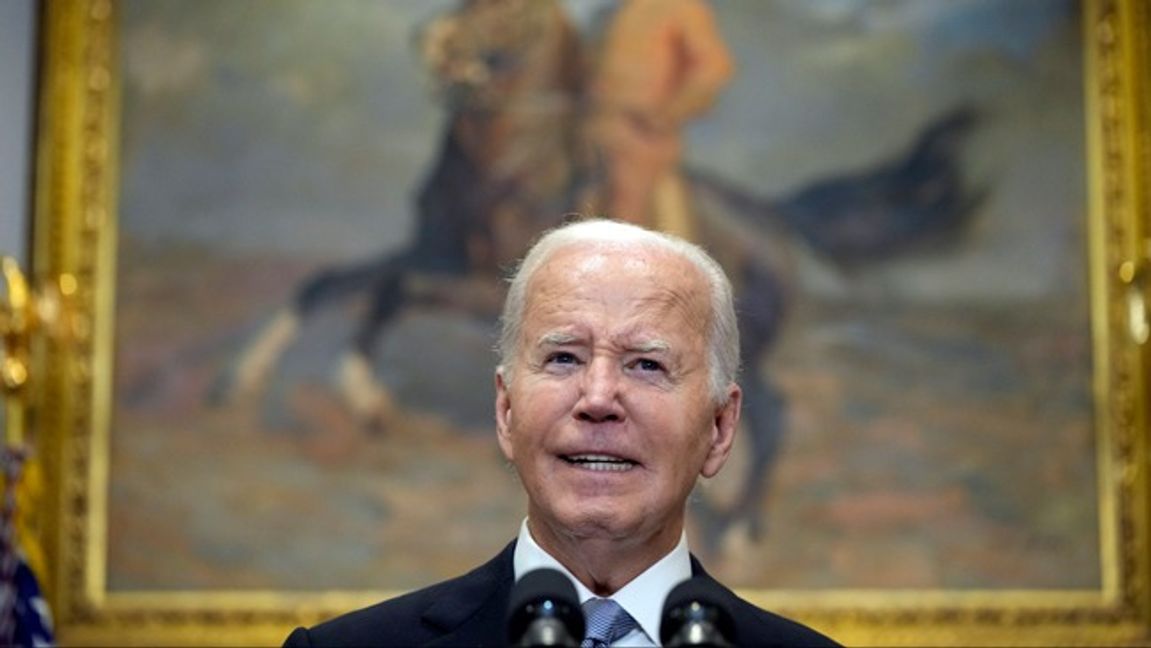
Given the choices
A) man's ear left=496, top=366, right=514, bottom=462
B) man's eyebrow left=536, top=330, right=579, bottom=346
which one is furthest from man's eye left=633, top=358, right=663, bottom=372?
man's ear left=496, top=366, right=514, bottom=462

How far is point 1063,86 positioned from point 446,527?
2943 mm

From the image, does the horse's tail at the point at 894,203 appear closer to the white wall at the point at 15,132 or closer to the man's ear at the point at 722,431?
the white wall at the point at 15,132

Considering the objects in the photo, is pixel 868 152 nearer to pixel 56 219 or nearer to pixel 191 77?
pixel 191 77

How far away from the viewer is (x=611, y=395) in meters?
3.16

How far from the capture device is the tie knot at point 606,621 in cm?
316

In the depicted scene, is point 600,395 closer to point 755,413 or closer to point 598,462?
point 598,462

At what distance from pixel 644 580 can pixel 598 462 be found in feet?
0.71

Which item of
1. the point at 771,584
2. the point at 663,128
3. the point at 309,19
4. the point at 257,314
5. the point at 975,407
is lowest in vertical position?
the point at 771,584

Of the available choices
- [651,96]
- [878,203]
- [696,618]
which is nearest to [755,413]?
[878,203]

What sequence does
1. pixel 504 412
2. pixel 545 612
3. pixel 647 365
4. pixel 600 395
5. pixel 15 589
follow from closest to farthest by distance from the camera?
pixel 545 612
pixel 600 395
pixel 647 365
pixel 504 412
pixel 15 589

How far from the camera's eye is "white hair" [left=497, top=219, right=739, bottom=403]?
3352mm

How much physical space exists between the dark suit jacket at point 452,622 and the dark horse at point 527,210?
159 inches

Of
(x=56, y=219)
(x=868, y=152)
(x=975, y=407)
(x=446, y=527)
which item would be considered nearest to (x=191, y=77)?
(x=56, y=219)

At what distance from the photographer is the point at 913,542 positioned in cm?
732
